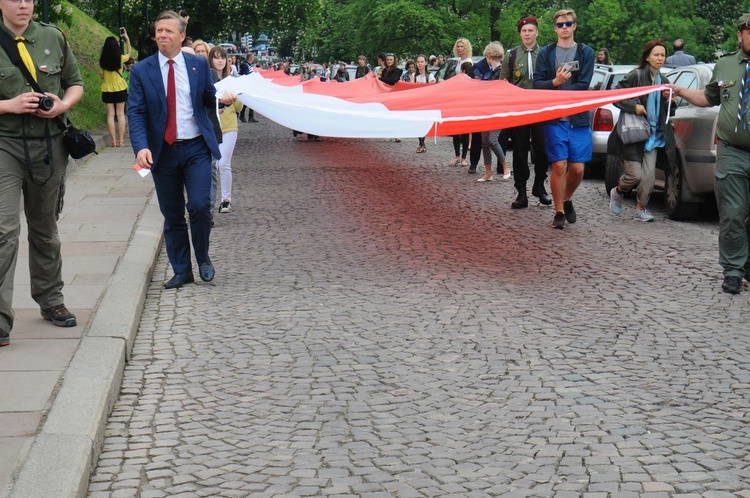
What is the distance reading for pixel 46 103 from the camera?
6414 millimetres

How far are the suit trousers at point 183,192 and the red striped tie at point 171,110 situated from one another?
99 millimetres

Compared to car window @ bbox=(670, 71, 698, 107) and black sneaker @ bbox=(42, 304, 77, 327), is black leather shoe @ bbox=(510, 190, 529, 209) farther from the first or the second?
black sneaker @ bbox=(42, 304, 77, 327)

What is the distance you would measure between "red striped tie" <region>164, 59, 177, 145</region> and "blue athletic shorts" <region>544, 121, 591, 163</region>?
4.23 metres

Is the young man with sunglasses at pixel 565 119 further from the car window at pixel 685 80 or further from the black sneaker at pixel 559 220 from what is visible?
the car window at pixel 685 80

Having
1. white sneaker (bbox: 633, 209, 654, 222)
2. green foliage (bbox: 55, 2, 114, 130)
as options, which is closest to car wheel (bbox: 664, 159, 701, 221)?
white sneaker (bbox: 633, 209, 654, 222)

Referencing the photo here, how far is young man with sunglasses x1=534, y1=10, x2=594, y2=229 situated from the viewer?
1115cm

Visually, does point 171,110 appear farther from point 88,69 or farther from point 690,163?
point 88,69

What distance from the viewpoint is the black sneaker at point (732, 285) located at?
8.34m

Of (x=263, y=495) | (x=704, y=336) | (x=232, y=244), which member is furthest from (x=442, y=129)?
(x=263, y=495)

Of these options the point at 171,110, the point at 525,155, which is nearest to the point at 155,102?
the point at 171,110

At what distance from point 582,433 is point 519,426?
0.30 m

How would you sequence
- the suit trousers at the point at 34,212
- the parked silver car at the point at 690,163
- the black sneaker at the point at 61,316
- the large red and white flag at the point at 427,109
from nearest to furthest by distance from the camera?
the suit trousers at the point at 34,212 → the black sneaker at the point at 61,316 → the large red and white flag at the point at 427,109 → the parked silver car at the point at 690,163

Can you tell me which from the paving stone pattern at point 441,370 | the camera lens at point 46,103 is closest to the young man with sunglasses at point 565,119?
the paving stone pattern at point 441,370

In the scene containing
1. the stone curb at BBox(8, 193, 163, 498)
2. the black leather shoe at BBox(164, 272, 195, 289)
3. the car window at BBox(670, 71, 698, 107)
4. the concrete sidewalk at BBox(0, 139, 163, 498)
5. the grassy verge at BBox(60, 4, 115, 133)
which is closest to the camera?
the stone curb at BBox(8, 193, 163, 498)
